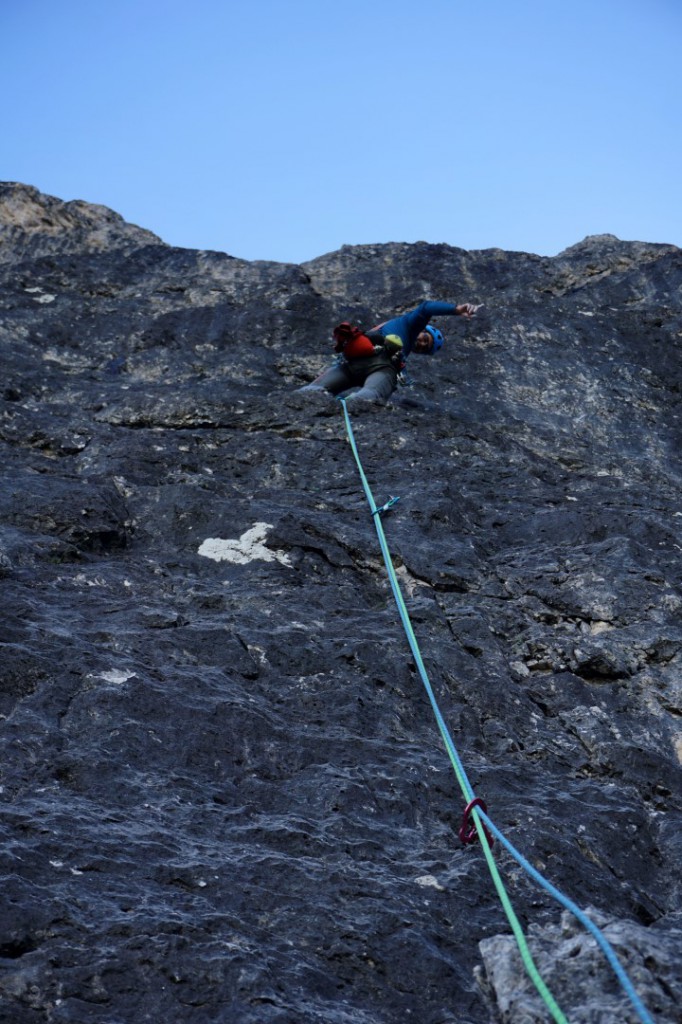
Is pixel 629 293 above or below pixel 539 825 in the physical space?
above

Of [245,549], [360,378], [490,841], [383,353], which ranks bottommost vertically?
[490,841]

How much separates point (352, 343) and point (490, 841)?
490 centimetres

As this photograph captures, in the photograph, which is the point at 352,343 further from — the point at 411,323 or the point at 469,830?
the point at 469,830

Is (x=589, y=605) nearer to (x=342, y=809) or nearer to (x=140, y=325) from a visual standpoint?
(x=342, y=809)

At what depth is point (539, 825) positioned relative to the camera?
381cm

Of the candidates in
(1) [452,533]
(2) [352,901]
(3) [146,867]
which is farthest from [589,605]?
(3) [146,867]

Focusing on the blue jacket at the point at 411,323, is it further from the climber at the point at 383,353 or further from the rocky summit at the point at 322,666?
the rocky summit at the point at 322,666

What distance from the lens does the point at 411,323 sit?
8383mm

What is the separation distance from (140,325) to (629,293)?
14.6 feet

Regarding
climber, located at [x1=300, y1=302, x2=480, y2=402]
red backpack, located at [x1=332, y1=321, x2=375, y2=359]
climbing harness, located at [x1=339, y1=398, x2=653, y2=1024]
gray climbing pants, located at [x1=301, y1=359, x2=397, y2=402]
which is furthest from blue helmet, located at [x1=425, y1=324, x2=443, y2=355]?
climbing harness, located at [x1=339, y1=398, x2=653, y2=1024]

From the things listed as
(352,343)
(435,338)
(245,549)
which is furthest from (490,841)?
(435,338)

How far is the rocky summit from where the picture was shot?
2938 mm

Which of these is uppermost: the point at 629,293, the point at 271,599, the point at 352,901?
the point at 629,293

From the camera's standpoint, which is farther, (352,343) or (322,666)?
(352,343)
